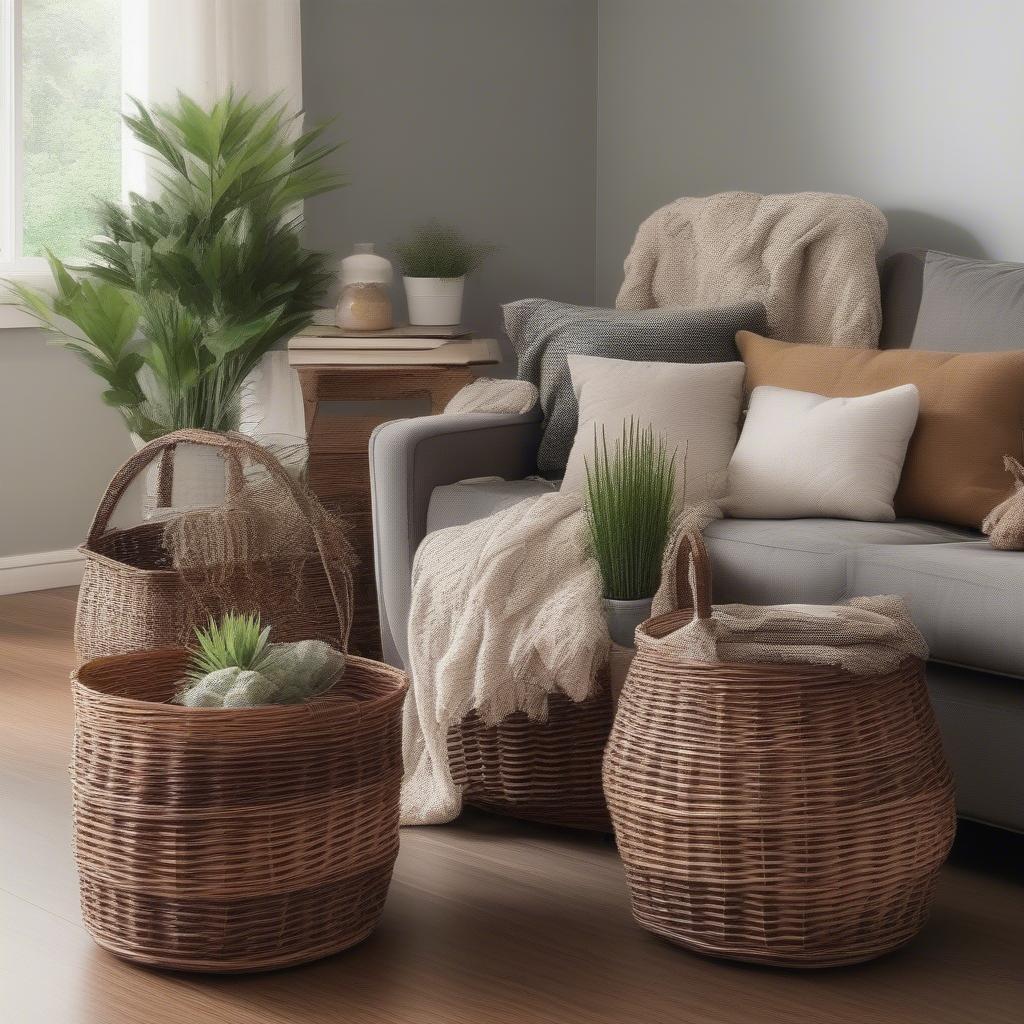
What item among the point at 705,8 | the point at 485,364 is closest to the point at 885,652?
the point at 485,364

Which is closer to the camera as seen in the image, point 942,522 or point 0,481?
point 942,522

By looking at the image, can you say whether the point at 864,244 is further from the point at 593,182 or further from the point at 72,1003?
the point at 72,1003

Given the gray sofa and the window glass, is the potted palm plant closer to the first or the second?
the window glass

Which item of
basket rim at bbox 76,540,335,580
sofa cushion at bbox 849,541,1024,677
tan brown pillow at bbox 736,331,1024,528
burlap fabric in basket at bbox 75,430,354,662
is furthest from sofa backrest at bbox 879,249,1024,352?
basket rim at bbox 76,540,335,580

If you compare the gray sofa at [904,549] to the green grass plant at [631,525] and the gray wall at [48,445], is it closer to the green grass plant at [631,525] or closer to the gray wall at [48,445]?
the green grass plant at [631,525]

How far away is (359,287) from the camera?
131 inches

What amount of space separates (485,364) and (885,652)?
1776mm

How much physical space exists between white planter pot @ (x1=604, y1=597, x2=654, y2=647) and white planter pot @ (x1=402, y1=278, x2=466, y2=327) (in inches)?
61.5

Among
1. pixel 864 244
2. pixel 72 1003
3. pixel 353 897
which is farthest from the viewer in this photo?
pixel 864 244

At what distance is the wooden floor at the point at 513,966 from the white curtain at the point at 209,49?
6.72 feet

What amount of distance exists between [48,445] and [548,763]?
2150mm

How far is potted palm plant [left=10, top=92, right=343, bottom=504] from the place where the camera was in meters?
3.20

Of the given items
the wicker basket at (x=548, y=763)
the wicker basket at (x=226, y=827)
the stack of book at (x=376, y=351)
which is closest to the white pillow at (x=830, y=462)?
the wicker basket at (x=548, y=763)

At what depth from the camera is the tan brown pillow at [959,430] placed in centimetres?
233
